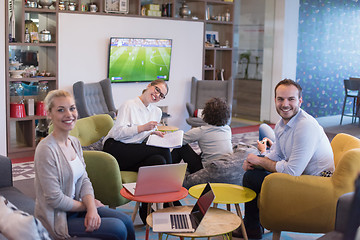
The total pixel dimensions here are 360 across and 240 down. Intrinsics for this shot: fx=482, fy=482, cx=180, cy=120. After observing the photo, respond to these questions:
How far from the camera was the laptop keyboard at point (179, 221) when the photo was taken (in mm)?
2811

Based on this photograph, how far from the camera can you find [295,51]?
1005 centimetres

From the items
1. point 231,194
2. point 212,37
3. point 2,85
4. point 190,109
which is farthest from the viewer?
point 212,37

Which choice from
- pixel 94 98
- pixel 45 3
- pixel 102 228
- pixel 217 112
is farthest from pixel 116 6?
pixel 102 228

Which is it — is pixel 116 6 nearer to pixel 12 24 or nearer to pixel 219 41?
pixel 12 24

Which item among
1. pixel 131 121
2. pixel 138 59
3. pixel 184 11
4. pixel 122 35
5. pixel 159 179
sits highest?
pixel 184 11

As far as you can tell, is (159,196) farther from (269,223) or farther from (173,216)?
(269,223)

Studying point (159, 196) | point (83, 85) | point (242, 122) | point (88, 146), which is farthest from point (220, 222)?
point (242, 122)

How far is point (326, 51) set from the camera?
430 inches

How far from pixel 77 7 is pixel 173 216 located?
4819 mm

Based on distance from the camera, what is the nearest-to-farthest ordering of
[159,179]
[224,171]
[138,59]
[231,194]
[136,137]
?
[159,179] → [231,194] → [224,171] → [136,137] → [138,59]

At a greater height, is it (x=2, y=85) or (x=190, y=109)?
(x=2, y=85)

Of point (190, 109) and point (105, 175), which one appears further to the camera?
point (190, 109)

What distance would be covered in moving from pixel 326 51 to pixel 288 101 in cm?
795

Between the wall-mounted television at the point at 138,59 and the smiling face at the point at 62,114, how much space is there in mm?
4614
